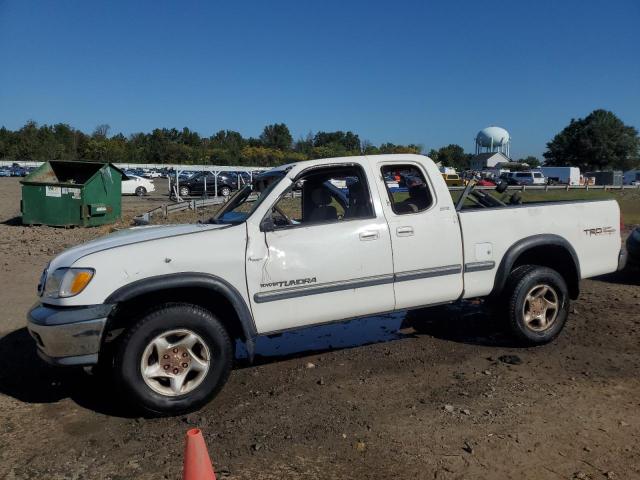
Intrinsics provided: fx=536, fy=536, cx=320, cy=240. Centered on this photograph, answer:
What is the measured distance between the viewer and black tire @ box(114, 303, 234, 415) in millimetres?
3730

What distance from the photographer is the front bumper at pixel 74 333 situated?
363cm

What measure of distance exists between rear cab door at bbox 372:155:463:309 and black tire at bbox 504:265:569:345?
65 cm

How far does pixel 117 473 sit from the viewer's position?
3.17 metres

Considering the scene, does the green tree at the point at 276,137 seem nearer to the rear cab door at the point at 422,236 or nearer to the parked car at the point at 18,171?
the parked car at the point at 18,171

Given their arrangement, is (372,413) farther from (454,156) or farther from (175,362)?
(454,156)

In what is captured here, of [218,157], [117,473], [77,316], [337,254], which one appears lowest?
[117,473]

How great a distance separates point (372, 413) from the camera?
3877 millimetres

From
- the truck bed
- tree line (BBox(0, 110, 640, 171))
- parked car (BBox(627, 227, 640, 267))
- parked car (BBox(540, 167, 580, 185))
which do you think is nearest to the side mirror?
the truck bed

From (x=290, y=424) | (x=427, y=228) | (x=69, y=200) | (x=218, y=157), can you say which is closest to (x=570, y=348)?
(x=427, y=228)

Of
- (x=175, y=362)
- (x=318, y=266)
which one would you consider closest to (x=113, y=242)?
(x=175, y=362)

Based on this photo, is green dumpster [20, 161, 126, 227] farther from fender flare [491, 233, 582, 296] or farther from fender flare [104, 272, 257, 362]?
fender flare [491, 233, 582, 296]

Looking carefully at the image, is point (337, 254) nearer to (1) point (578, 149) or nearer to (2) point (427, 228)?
(2) point (427, 228)

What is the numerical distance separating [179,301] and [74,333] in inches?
29.7

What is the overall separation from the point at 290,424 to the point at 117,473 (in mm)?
1152
